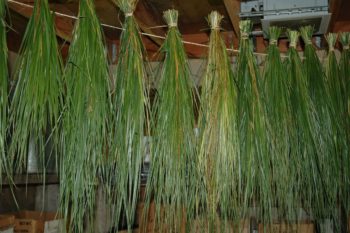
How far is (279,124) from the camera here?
146 centimetres

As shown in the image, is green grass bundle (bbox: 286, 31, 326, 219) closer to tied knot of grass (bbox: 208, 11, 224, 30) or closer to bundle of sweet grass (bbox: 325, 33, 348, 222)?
bundle of sweet grass (bbox: 325, 33, 348, 222)

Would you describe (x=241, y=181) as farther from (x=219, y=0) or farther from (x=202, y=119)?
(x=219, y=0)

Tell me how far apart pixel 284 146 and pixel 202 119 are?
381 mm

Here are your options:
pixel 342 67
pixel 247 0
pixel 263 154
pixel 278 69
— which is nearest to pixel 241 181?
pixel 263 154

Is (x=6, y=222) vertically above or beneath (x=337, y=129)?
beneath

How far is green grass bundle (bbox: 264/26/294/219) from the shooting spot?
1.42 m

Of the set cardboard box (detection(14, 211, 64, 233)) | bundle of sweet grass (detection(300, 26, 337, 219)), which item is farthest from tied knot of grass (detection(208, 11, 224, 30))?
cardboard box (detection(14, 211, 64, 233))

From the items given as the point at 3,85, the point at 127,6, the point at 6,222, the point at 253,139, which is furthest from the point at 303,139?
the point at 6,222

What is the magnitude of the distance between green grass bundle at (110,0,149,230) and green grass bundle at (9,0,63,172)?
0.69 ft

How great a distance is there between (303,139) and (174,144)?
60cm

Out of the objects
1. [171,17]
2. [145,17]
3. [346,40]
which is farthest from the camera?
[145,17]

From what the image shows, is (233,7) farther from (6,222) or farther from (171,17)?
(6,222)

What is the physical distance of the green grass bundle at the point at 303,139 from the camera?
1.46 metres

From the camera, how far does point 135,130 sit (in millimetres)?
1200
